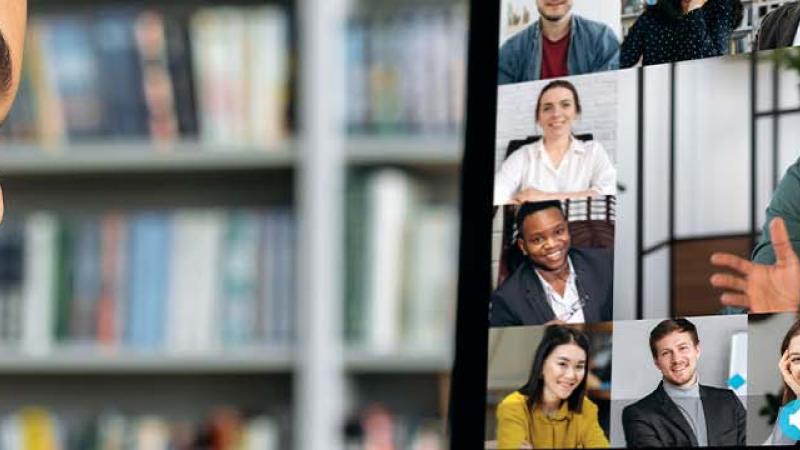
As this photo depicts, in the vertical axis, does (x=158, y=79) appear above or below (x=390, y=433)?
above

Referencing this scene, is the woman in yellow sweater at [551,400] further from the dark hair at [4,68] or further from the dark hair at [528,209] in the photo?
the dark hair at [4,68]

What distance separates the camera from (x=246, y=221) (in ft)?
8.55

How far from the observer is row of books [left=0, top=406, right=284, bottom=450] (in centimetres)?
262

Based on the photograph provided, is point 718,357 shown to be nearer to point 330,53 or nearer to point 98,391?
point 330,53

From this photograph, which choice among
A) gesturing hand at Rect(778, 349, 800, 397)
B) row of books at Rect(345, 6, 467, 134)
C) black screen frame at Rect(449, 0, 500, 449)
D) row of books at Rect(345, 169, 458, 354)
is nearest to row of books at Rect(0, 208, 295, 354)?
row of books at Rect(345, 169, 458, 354)

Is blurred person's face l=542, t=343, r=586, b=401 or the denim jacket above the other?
the denim jacket

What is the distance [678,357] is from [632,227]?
0.20 feet

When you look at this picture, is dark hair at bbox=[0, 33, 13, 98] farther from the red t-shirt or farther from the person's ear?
the red t-shirt

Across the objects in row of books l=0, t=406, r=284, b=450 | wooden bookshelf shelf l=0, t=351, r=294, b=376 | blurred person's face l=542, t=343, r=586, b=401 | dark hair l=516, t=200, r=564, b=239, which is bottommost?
row of books l=0, t=406, r=284, b=450

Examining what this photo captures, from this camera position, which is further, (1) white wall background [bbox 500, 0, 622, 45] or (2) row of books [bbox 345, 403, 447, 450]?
(2) row of books [bbox 345, 403, 447, 450]

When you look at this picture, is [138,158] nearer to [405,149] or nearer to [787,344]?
[405,149]

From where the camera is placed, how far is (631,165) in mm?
626

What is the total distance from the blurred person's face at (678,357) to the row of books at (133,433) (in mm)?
2053

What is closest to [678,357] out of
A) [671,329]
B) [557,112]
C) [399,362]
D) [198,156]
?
[671,329]
